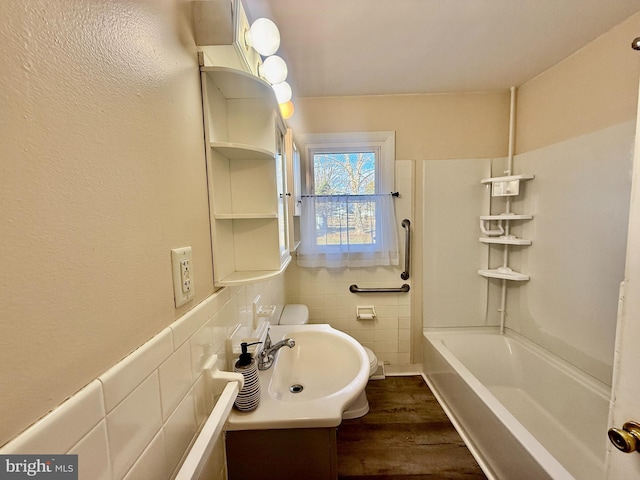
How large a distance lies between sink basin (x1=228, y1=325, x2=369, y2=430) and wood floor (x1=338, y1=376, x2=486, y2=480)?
2.09 ft

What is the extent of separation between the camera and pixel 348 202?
1955 mm

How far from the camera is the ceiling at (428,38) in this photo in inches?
46.1

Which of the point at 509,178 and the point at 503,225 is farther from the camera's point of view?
the point at 503,225

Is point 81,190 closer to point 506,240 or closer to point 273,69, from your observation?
point 273,69

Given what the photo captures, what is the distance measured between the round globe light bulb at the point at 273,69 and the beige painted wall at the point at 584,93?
1672 mm

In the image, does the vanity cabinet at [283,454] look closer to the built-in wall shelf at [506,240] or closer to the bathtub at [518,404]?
the bathtub at [518,404]

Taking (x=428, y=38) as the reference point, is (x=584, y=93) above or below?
below

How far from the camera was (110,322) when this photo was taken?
41cm

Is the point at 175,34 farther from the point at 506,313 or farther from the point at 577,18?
the point at 506,313

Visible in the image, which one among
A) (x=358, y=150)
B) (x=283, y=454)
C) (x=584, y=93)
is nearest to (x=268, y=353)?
(x=283, y=454)

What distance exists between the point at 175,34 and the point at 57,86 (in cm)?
40

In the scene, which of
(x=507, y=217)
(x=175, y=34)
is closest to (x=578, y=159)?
(x=507, y=217)

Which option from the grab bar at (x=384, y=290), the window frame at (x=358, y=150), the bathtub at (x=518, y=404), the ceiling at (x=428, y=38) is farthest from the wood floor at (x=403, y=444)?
the ceiling at (x=428, y=38)

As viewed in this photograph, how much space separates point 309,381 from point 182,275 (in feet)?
2.78
